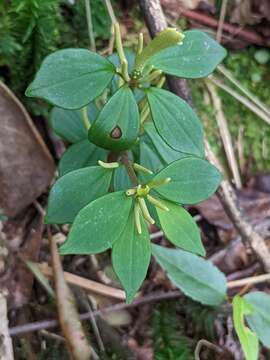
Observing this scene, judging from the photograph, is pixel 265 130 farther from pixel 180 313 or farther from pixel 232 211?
pixel 180 313

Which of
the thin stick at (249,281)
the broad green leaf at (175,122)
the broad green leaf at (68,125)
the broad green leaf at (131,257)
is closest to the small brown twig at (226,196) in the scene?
the thin stick at (249,281)

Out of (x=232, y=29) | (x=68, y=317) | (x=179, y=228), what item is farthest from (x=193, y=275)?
(x=232, y=29)

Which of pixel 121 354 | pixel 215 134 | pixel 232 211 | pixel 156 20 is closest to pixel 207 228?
pixel 232 211

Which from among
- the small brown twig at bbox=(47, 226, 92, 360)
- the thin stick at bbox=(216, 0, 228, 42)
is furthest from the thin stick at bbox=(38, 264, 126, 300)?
the thin stick at bbox=(216, 0, 228, 42)

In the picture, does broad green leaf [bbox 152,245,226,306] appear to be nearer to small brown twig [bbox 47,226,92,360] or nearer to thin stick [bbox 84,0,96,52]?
small brown twig [bbox 47,226,92,360]

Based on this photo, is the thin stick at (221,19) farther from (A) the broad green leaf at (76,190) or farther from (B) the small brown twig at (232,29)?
(A) the broad green leaf at (76,190)

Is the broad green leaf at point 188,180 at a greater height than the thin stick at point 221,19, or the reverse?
the broad green leaf at point 188,180

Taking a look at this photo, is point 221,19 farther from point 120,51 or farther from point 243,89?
point 120,51
